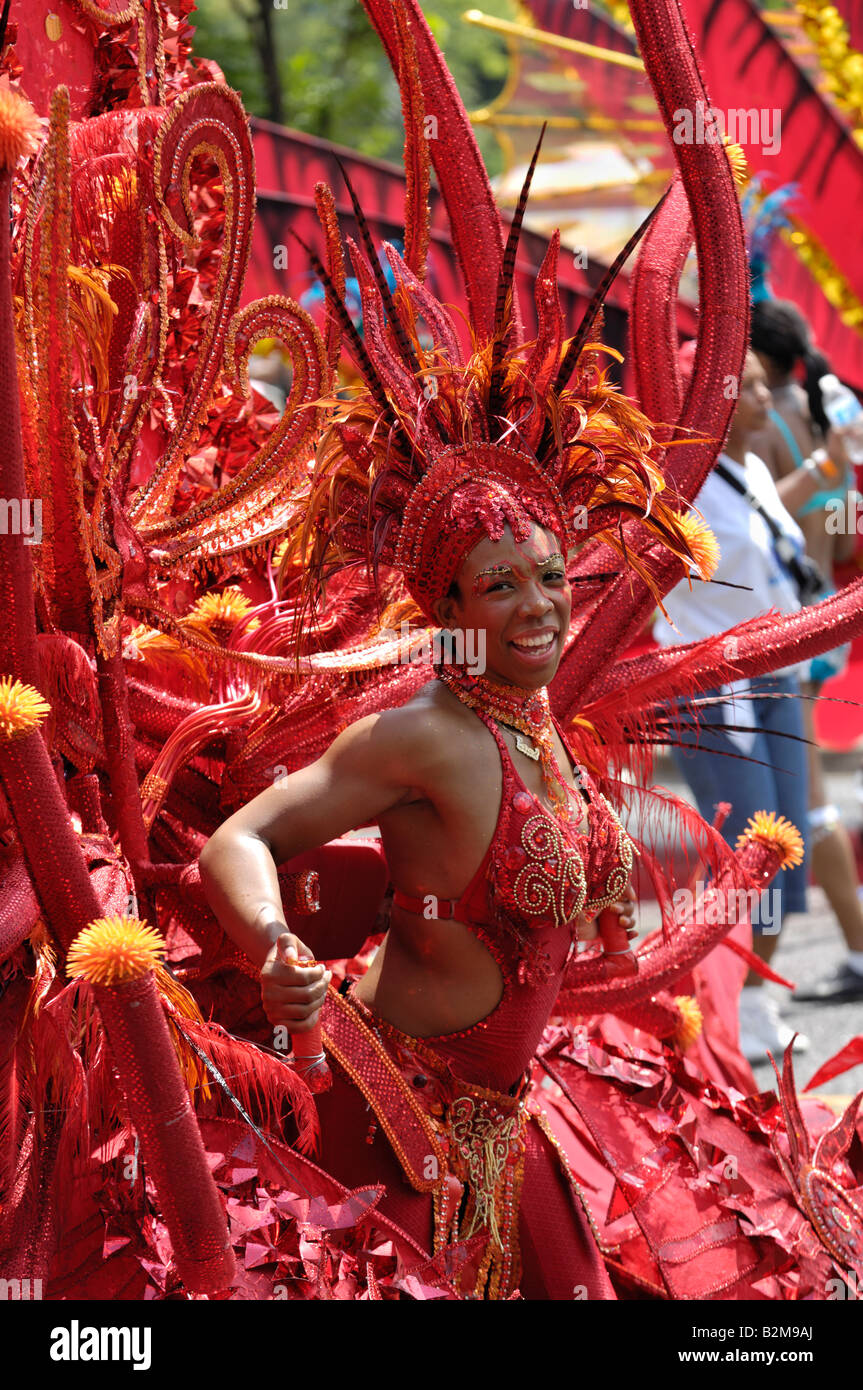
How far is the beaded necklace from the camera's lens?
69.8 inches

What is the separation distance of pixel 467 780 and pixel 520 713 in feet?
0.38

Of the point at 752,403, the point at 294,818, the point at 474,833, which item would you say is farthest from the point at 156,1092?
the point at 752,403

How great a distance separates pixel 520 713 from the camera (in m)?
1.79

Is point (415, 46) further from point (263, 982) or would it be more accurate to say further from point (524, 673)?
point (263, 982)

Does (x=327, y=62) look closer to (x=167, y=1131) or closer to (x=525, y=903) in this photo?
(x=525, y=903)

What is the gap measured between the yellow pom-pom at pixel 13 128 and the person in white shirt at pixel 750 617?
2514 mm

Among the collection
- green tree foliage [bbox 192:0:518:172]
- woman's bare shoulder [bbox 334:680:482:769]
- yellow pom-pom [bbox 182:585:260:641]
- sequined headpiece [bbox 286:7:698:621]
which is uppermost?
green tree foliage [bbox 192:0:518:172]

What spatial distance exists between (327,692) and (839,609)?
2.35 feet

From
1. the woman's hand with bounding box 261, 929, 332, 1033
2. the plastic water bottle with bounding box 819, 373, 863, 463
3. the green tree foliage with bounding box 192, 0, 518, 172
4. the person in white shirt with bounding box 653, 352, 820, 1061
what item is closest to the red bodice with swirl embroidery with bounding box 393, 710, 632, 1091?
the woman's hand with bounding box 261, 929, 332, 1033

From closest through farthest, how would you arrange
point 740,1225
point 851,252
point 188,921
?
1. point 188,921
2. point 740,1225
3. point 851,252

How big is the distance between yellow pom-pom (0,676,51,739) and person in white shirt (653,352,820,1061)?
240cm

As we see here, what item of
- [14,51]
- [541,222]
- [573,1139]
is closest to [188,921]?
[573,1139]

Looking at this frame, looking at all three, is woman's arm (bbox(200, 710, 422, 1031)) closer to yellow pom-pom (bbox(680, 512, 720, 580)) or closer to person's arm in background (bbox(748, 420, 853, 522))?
yellow pom-pom (bbox(680, 512, 720, 580))

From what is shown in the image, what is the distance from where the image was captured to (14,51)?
6.53 ft
